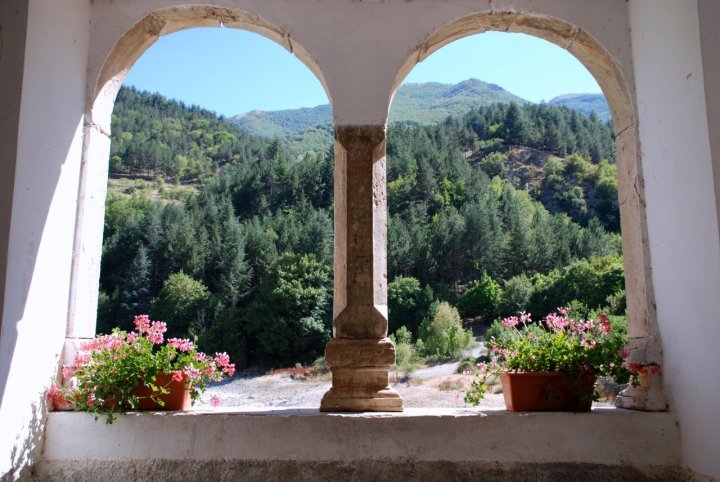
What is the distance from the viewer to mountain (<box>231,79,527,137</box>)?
6269 cm

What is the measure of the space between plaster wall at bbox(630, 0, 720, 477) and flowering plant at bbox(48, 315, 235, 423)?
7.42 feet

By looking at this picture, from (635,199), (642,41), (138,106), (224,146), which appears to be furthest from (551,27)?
(138,106)

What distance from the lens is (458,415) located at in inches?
123

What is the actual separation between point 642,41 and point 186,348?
2.97 m

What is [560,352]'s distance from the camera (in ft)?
10.7

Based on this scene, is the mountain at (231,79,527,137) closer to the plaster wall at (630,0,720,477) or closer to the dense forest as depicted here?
the dense forest

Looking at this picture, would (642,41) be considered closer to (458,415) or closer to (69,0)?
(458,415)

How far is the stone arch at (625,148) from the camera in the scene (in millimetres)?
3357

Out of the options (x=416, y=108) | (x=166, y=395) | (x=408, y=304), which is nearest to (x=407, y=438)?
(x=166, y=395)

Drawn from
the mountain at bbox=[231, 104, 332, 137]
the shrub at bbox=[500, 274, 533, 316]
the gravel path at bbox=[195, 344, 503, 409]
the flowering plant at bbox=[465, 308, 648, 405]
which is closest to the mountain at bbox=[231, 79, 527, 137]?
the mountain at bbox=[231, 104, 332, 137]

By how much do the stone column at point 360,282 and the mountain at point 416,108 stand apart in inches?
2205

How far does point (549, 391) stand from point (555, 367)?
13 cm

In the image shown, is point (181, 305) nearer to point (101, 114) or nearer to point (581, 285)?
point (581, 285)

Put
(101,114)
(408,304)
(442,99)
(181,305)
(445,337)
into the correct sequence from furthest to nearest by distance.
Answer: (442,99), (181,305), (408,304), (445,337), (101,114)
